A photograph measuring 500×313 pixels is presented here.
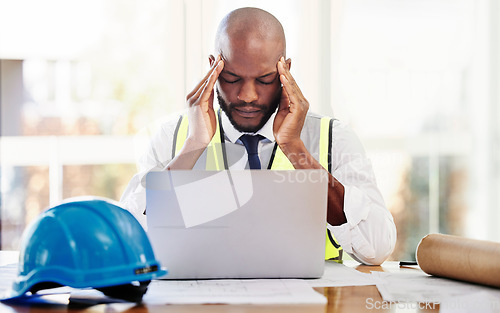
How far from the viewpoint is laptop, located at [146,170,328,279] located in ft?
3.64

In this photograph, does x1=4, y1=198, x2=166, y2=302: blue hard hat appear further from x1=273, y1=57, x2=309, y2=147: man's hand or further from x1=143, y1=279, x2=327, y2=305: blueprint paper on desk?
x1=273, y1=57, x2=309, y2=147: man's hand

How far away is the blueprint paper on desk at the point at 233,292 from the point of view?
3.21 feet

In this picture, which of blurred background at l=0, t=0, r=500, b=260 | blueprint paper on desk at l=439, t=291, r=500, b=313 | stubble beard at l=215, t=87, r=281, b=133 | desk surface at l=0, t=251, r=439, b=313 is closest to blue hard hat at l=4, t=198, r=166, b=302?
desk surface at l=0, t=251, r=439, b=313

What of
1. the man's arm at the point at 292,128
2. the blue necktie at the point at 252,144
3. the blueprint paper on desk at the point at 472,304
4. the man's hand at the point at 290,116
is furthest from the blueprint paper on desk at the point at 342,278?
the blue necktie at the point at 252,144

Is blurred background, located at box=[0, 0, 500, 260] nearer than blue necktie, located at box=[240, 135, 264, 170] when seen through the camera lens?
No

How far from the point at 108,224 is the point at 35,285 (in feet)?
0.55

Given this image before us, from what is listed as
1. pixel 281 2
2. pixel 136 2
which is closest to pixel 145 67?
pixel 136 2

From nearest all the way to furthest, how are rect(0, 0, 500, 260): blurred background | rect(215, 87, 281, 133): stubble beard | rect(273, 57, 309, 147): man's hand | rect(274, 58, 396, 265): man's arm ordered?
1. rect(274, 58, 396, 265): man's arm
2. rect(273, 57, 309, 147): man's hand
3. rect(215, 87, 281, 133): stubble beard
4. rect(0, 0, 500, 260): blurred background

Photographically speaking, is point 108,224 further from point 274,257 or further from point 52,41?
point 52,41

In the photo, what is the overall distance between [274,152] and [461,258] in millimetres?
828

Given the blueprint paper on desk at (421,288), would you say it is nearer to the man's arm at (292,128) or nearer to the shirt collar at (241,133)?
the man's arm at (292,128)

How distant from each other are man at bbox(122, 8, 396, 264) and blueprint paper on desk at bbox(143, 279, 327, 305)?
512mm

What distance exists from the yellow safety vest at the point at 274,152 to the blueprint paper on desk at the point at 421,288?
490 millimetres

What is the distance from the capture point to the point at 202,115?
1704 mm
